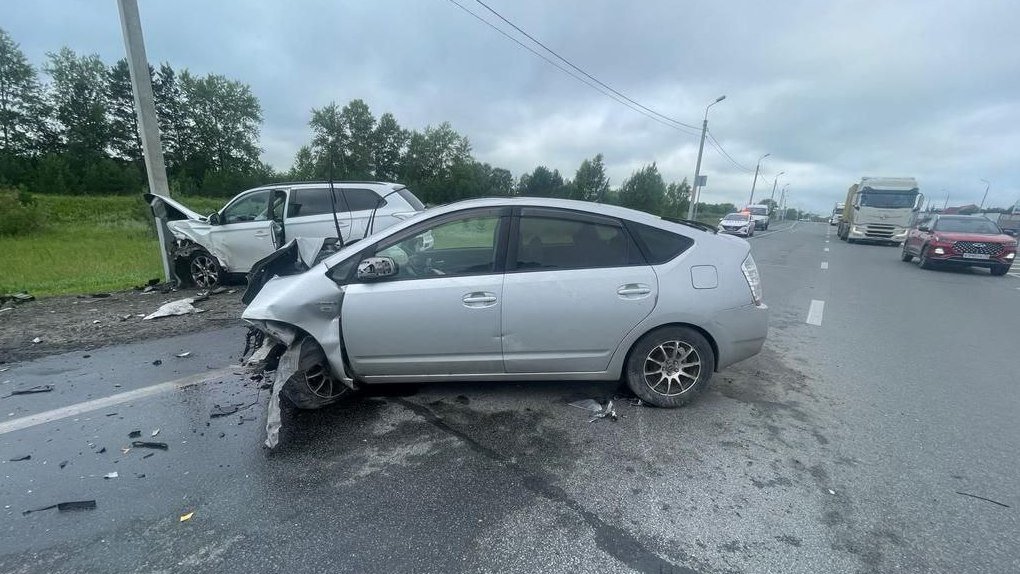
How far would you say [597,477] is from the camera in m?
2.60

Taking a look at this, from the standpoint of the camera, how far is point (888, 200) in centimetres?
2048

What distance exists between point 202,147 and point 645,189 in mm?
57164

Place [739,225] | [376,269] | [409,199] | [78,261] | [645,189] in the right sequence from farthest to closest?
[645,189] < [739,225] < [78,261] < [409,199] < [376,269]

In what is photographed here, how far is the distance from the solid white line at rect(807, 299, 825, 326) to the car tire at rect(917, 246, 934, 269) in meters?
8.24

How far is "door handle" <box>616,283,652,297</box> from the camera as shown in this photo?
3197 millimetres

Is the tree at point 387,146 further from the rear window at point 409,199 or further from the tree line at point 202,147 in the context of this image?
the rear window at point 409,199

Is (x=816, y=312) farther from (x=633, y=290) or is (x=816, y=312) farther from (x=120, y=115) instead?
(x=120, y=115)

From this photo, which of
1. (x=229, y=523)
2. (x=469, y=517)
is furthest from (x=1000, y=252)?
(x=229, y=523)

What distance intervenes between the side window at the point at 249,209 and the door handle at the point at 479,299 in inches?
243

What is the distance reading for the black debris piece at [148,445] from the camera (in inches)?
112

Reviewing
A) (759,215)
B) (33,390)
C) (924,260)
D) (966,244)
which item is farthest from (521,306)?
(759,215)

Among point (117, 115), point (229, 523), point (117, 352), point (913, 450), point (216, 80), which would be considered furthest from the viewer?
point (216, 80)

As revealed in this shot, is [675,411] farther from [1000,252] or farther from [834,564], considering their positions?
[1000,252]

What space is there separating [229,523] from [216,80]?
71.5 meters
